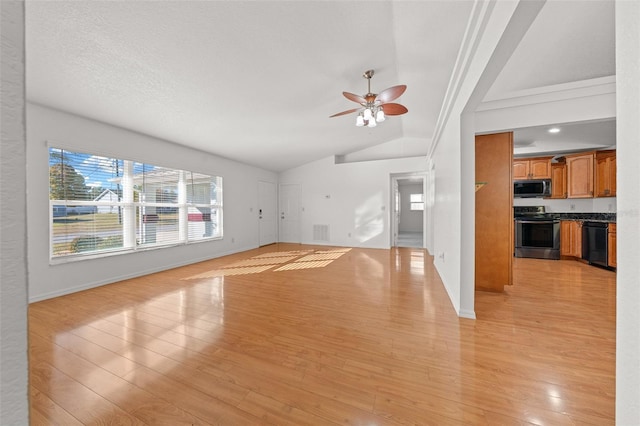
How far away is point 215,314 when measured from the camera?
2.64 m

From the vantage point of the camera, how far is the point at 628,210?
1.55 feet

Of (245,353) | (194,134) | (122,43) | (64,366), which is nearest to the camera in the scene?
(64,366)

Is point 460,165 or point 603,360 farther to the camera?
point 460,165

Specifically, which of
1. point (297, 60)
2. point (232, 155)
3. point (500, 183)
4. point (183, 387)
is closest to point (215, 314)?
point (183, 387)

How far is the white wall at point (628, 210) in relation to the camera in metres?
0.44

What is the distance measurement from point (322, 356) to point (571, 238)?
5.80 meters

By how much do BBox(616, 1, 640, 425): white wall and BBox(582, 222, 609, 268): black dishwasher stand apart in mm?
5631

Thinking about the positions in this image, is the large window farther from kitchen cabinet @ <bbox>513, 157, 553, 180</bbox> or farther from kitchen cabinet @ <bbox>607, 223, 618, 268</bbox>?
kitchen cabinet @ <bbox>607, 223, 618, 268</bbox>

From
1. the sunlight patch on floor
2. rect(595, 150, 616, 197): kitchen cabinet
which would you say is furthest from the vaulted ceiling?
rect(595, 150, 616, 197): kitchen cabinet

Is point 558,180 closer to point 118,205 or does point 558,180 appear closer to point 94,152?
point 118,205

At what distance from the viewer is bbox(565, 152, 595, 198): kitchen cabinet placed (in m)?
4.77

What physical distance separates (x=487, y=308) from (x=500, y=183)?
152 centimetres

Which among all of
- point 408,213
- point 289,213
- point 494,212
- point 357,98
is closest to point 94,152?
point 357,98

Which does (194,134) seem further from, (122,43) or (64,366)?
(64,366)
